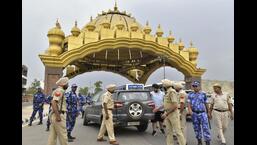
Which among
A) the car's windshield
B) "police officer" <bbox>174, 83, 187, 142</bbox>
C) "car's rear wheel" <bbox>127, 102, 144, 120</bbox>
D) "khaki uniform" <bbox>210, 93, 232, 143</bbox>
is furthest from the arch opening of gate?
"khaki uniform" <bbox>210, 93, 232, 143</bbox>

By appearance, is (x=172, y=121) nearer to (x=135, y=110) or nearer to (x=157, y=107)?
(x=135, y=110)

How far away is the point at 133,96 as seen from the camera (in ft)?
32.6

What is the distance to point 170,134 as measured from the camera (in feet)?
22.0

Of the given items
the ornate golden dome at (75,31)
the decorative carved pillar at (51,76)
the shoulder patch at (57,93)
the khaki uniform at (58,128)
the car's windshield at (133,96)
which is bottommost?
the khaki uniform at (58,128)

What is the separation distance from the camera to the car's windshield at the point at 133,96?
31.8ft

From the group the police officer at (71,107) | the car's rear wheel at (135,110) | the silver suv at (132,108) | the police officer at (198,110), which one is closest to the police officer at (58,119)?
the police officer at (71,107)

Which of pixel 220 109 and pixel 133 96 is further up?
pixel 133 96

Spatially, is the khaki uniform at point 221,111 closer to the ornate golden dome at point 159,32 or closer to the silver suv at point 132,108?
the silver suv at point 132,108

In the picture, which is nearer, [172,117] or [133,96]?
[172,117]

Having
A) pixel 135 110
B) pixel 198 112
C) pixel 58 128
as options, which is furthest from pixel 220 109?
pixel 58 128
